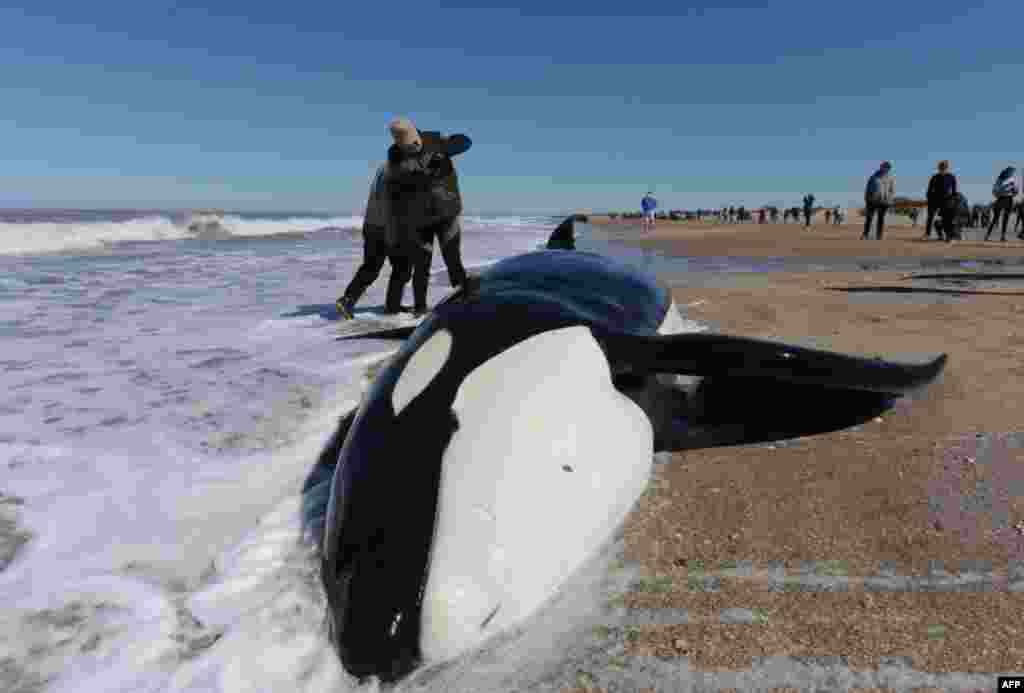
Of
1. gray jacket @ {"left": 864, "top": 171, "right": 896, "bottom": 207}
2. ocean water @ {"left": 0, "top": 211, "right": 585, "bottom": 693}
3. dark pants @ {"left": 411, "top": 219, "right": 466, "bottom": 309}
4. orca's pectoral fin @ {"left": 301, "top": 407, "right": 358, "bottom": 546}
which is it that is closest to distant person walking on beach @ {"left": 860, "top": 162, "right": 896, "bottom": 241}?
gray jacket @ {"left": 864, "top": 171, "right": 896, "bottom": 207}

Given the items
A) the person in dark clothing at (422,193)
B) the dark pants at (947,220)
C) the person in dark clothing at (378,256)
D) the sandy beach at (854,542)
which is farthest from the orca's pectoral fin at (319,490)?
the dark pants at (947,220)

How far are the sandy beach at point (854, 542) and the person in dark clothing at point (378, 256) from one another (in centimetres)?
534

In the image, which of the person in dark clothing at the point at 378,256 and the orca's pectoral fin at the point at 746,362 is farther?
the person in dark clothing at the point at 378,256

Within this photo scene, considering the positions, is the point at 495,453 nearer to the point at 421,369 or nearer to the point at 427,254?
the point at 421,369

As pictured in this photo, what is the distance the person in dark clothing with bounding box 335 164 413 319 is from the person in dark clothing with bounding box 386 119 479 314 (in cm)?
21

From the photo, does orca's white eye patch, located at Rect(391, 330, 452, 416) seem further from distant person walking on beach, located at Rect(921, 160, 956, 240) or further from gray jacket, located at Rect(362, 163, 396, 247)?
distant person walking on beach, located at Rect(921, 160, 956, 240)

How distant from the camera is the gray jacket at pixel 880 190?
1830 centimetres

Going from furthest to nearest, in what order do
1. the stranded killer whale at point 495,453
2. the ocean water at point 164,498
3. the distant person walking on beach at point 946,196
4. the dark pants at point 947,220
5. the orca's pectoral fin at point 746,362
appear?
the dark pants at point 947,220 < the distant person walking on beach at point 946,196 < the orca's pectoral fin at point 746,362 < the ocean water at point 164,498 < the stranded killer whale at point 495,453

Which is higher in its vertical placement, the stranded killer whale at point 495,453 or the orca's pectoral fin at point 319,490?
the stranded killer whale at point 495,453

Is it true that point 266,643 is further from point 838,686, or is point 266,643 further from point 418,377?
point 838,686

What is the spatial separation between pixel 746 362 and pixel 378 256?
5952 mm

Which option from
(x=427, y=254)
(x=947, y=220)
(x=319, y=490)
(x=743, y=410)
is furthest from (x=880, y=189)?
(x=319, y=490)

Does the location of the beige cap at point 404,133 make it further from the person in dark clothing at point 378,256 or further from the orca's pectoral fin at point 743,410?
the orca's pectoral fin at point 743,410

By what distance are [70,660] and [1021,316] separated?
7.47 metres
